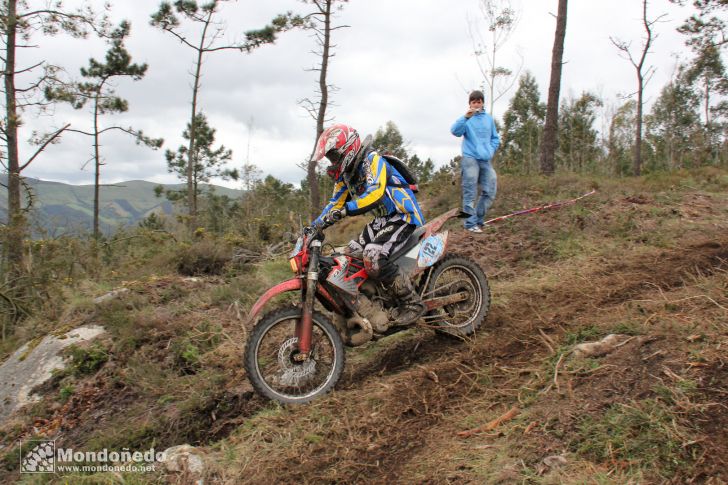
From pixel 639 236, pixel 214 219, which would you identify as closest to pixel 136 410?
pixel 639 236

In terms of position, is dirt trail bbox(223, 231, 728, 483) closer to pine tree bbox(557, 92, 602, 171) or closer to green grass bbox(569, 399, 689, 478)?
green grass bbox(569, 399, 689, 478)

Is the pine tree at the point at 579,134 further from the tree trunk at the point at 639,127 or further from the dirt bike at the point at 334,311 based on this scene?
the dirt bike at the point at 334,311

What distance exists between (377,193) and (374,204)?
4.1 inches

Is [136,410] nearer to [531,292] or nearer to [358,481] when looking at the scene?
[358,481]

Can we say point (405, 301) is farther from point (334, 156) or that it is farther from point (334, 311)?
point (334, 156)

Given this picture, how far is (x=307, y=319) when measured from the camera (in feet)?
13.5

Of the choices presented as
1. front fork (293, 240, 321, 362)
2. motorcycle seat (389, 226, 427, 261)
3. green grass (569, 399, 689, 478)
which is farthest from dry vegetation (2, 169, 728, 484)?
motorcycle seat (389, 226, 427, 261)

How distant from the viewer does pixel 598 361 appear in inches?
145

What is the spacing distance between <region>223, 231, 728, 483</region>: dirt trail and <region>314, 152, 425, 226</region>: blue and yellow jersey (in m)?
1.44

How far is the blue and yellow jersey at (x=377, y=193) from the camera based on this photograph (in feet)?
14.5

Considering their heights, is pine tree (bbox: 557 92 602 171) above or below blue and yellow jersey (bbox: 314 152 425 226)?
above

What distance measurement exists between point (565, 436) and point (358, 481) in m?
1.31

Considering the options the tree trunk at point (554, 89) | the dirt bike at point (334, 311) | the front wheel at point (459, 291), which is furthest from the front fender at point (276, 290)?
the tree trunk at point (554, 89)

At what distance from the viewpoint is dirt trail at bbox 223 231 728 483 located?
3182mm
